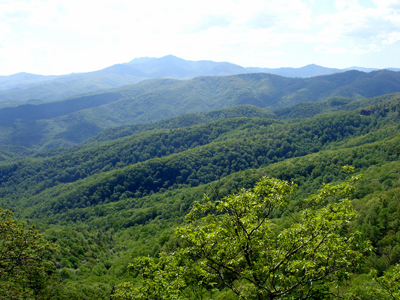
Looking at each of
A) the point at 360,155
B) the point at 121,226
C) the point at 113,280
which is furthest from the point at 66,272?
the point at 360,155

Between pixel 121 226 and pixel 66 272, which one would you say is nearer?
pixel 66 272

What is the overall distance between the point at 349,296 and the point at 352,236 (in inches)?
110

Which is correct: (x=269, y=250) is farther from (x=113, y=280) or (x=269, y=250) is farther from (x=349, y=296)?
(x=113, y=280)

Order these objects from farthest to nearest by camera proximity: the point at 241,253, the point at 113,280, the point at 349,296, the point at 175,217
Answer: the point at 175,217, the point at 113,280, the point at 241,253, the point at 349,296

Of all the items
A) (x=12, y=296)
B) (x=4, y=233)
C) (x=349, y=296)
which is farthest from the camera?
(x=4, y=233)

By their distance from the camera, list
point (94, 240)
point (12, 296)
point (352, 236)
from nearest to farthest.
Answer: point (352, 236)
point (12, 296)
point (94, 240)

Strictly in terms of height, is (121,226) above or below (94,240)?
below

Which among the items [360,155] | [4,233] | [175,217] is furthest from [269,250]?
[360,155]

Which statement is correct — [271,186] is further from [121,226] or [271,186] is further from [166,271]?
[121,226]

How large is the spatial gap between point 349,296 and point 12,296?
811 inches

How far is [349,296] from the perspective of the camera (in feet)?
38.8

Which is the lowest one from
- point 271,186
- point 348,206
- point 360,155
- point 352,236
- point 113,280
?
point 113,280

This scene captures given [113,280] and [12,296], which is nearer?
[12,296]

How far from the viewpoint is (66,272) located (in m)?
71.4
